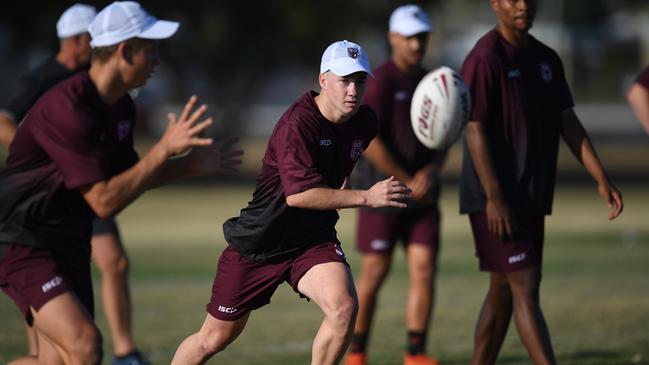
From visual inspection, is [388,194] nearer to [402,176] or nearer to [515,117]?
[515,117]

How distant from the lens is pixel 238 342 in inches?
422

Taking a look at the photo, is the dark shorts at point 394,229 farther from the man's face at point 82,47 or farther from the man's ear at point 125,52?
the man's ear at point 125,52

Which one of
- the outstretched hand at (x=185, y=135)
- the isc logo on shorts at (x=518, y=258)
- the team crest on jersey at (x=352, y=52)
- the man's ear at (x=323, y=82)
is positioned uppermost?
the team crest on jersey at (x=352, y=52)

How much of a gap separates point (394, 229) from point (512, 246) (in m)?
2.46

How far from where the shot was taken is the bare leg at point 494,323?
7.87 m

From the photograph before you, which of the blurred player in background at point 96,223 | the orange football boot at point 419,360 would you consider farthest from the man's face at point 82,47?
the orange football boot at point 419,360

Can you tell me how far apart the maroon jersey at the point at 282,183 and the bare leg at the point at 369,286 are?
2.51 metres

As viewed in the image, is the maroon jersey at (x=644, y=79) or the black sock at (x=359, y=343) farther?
the black sock at (x=359, y=343)

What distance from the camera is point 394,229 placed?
10094 millimetres

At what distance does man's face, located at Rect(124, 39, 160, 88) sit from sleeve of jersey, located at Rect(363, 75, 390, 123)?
3474 mm

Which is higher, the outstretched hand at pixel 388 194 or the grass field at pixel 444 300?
the outstretched hand at pixel 388 194

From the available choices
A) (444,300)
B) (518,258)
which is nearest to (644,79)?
(518,258)

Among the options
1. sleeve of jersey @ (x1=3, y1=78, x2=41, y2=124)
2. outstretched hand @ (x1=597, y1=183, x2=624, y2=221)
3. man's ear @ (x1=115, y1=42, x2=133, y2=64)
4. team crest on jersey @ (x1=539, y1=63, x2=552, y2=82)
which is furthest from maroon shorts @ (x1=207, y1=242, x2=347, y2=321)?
sleeve of jersey @ (x1=3, y1=78, x2=41, y2=124)

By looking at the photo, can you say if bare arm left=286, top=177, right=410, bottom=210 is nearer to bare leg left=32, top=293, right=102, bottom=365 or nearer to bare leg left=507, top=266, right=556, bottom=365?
bare leg left=32, top=293, right=102, bottom=365
